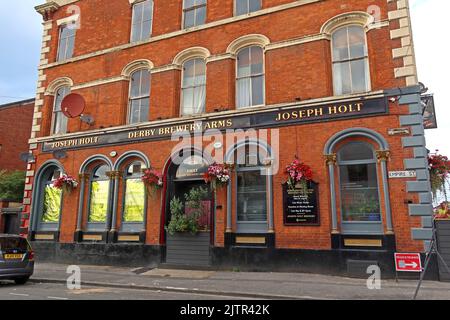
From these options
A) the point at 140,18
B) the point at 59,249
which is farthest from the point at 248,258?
the point at 140,18

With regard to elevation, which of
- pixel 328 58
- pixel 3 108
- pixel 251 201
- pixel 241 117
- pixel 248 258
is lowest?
pixel 248 258

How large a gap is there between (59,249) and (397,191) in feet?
46.3

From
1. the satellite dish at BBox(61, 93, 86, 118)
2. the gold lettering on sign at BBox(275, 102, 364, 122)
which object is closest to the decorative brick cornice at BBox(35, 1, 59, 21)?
the satellite dish at BBox(61, 93, 86, 118)

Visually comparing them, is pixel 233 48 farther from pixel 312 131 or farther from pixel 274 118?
pixel 312 131

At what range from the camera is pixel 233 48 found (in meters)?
14.8

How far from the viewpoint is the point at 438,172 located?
11.6m

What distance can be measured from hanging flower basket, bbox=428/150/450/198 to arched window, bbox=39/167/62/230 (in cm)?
1534

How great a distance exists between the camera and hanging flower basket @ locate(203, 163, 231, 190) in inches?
524

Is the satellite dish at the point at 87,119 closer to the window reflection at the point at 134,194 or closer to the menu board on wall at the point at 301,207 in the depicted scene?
the window reflection at the point at 134,194

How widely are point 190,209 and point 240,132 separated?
360cm

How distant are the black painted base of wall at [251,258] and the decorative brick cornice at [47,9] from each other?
39.7ft

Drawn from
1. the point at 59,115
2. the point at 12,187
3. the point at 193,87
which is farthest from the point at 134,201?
the point at 12,187

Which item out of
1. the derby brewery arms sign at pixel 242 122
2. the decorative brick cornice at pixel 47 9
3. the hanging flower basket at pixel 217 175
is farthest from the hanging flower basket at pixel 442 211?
the decorative brick cornice at pixel 47 9

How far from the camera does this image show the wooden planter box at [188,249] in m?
13.7
